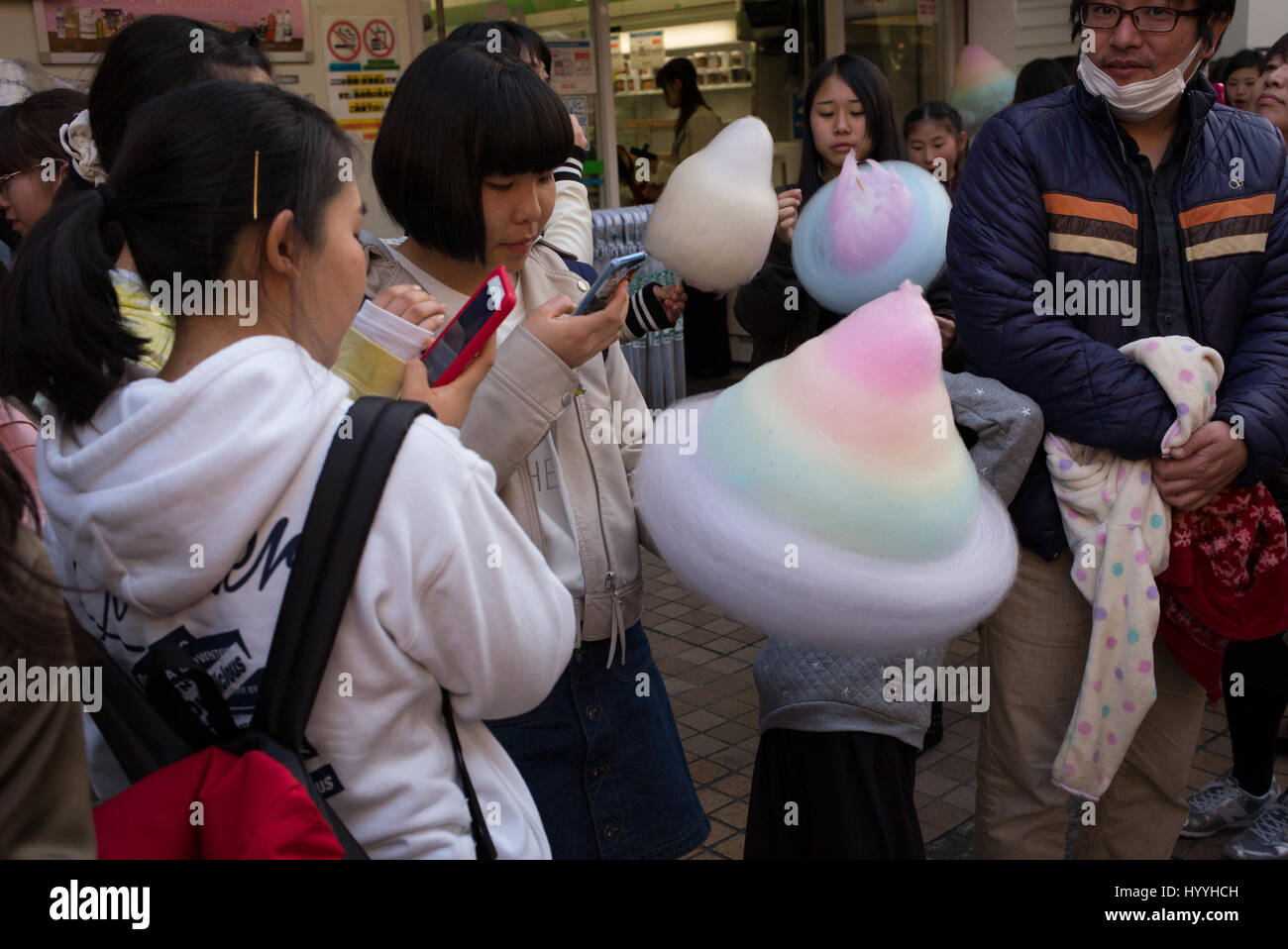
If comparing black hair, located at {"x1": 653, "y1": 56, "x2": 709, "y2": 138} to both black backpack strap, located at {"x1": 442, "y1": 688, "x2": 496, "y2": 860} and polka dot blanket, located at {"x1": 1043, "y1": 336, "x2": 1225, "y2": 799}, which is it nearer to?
polka dot blanket, located at {"x1": 1043, "y1": 336, "x2": 1225, "y2": 799}

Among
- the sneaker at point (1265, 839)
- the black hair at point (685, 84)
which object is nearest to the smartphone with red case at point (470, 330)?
the sneaker at point (1265, 839)

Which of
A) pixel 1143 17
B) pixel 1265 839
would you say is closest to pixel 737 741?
pixel 1265 839

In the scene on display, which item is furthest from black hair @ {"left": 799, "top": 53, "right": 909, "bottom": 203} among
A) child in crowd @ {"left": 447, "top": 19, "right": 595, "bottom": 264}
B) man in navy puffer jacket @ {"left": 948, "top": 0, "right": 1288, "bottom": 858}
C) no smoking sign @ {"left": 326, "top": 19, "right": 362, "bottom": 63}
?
no smoking sign @ {"left": 326, "top": 19, "right": 362, "bottom": 63}

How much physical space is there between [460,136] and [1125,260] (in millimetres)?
1359

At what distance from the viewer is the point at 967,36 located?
9.03m

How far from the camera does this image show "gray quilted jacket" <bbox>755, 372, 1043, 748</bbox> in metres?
2.12

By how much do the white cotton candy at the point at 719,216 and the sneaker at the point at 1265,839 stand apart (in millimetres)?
2100

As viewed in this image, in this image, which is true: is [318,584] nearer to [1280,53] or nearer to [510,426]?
[510,426]

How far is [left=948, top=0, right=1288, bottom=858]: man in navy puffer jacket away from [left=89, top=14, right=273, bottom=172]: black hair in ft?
4.97

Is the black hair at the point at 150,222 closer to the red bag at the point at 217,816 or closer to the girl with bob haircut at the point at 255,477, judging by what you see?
the girl with bob haircut at the point at 255,477

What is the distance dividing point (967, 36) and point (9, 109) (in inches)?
317

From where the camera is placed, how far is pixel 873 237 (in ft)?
8.39
